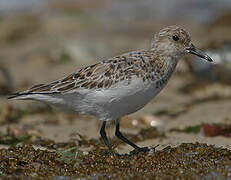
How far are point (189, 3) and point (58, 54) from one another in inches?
496

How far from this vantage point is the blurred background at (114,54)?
7.75m

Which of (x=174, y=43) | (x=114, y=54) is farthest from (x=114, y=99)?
(x=114, y=54)

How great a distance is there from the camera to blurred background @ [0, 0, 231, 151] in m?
7.75

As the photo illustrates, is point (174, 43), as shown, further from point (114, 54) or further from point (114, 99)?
point (114, 54)

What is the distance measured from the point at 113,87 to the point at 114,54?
27.3 feet

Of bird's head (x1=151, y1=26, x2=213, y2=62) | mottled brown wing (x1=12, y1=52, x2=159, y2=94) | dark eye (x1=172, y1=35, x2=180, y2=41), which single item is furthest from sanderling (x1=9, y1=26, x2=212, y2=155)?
dark eye (x1=172, y1=35, x2=180, y2=41)

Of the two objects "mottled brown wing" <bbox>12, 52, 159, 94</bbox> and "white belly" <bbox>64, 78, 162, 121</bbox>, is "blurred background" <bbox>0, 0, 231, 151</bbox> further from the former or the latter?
"mottled brown wing" <bbox>12, 52, 159, 94</bbox>

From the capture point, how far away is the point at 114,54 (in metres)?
13.4

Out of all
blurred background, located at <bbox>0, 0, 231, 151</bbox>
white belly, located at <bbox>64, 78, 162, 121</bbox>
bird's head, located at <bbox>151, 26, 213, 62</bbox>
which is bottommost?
blurred background, located at <bbox>0, 0, 231, 151</bbox>

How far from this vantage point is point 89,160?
188 inches

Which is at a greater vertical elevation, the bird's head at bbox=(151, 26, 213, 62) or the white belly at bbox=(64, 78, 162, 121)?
the bird's head at bbox=(151, 26, 213, 62)

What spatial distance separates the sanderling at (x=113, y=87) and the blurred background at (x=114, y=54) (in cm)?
133

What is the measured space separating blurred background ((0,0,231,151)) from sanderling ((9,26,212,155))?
133 centimetres

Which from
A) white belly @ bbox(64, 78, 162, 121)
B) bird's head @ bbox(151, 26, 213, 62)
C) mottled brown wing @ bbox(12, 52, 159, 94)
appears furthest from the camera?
bird's head @ bbox(151, 26, 213, 62)
